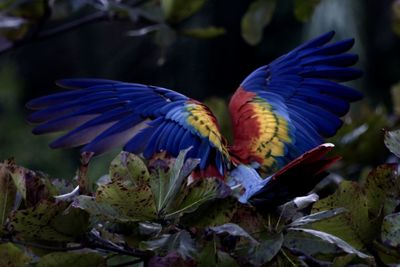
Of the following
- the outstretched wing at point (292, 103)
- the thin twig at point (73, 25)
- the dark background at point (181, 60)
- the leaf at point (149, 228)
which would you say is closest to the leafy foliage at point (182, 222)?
the leaf at point (149, 228)

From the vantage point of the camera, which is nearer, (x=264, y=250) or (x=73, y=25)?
(x=264, y=250)

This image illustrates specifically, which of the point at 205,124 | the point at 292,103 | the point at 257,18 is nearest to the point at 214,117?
the point at 205,124

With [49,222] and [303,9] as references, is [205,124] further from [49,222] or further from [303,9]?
[303,9]

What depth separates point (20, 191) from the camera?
0.98 m

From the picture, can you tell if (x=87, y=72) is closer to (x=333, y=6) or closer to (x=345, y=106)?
(x=333, y=6)

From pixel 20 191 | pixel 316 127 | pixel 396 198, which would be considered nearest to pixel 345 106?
pixel 316 127

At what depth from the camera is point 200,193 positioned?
0.95m

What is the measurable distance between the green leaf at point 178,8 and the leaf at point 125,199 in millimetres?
953

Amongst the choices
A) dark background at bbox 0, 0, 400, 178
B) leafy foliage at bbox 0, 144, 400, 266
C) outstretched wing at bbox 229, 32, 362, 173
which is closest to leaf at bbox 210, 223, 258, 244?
leafy foliage at bbox 0, 144, 400, 266

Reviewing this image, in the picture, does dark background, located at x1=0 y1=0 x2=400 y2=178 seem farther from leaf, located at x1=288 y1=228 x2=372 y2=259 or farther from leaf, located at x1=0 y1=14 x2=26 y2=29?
leaf, located at x1=288 y1=228 x2=372 y2=259

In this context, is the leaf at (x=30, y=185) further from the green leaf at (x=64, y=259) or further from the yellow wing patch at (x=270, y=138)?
the yellow wing patch at (x=270, y=138)

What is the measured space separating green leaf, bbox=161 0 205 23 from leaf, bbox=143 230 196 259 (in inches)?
37.6

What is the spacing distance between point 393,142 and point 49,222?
42 centimetres

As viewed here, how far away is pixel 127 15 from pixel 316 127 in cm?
64
